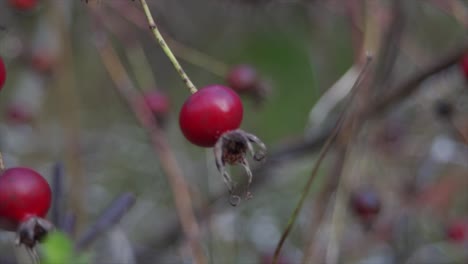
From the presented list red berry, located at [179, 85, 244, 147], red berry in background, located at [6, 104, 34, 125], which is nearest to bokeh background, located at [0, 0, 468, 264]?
Result: red berry in background, located at [6, 104, 34, 125]

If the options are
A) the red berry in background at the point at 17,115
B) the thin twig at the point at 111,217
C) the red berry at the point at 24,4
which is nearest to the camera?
the thin twig at the point at 111,217

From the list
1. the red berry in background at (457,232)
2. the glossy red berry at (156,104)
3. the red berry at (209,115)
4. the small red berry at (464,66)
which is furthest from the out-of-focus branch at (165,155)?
the red berry in background at (457,232)

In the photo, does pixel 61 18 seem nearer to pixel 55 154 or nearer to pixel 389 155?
pixel 55 154

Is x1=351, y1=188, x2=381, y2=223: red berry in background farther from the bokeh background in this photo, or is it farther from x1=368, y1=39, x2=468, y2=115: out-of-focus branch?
x1=368, y1=39, x2=468, y2=115: out-of-focus branch

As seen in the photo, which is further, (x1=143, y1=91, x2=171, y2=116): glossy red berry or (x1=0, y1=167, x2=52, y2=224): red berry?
(x1=143, y1=91, x2=171, y2=116): glossy red berry

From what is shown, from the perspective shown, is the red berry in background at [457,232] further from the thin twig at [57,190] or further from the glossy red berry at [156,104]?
the thin twig at [57,190]

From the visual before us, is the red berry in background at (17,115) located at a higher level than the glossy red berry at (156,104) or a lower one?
lower

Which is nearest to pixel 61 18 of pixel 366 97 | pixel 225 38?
pixel 366 97
